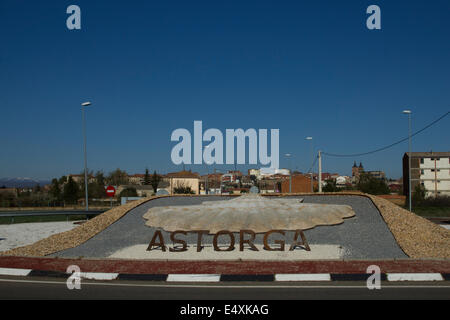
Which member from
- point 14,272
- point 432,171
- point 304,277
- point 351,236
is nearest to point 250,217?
point 351,236

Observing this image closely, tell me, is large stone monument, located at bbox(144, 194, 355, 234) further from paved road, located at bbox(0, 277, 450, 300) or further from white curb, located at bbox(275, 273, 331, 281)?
paved road, located at bbox(0, 277, 450, 300)

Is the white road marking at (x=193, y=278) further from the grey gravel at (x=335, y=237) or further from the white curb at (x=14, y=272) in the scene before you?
the grey gravel at (x=335, y=237)

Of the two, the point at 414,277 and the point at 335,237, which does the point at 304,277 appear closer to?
the point at 414,277

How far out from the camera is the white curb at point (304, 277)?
9658mm

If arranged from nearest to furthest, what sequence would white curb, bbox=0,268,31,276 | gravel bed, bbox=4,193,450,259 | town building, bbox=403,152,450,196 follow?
white curb, bbox=0,268,31,276 → gravel bed, bbox=4,193,450,259 → town building, bbox=403,152,450,196

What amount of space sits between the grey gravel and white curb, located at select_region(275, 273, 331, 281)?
10.7 feet

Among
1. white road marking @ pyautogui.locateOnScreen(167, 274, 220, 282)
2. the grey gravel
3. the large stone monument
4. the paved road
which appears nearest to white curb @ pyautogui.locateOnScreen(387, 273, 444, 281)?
the paved road

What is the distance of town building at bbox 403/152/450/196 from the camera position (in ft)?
277

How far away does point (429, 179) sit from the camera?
3337 inches

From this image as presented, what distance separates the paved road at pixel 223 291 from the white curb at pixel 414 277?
0.29 m

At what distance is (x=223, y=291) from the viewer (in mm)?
8688

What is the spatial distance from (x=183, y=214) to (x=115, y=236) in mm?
3128
